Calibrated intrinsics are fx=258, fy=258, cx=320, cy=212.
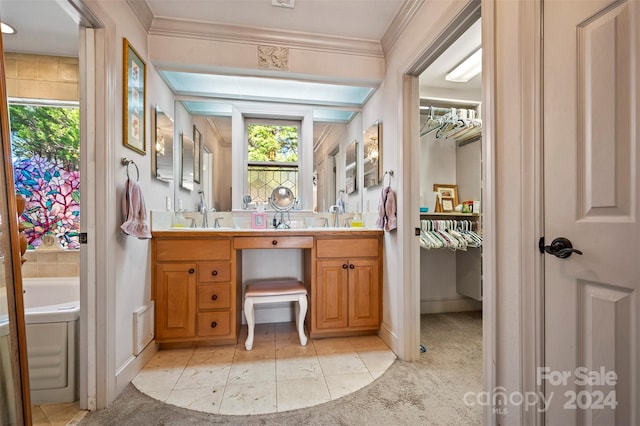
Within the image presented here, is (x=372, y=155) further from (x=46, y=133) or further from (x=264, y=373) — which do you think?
(x=46, y=133)

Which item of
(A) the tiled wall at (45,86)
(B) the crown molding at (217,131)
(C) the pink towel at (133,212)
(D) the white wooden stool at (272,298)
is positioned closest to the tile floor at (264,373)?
(D) the white wooden stool at (272,298)

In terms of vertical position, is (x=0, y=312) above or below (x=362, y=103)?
below

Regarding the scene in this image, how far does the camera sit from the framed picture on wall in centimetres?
251

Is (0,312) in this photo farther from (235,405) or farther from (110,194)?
(235,405)

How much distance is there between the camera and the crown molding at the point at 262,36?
1.92m

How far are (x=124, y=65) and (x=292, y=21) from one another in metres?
1.17

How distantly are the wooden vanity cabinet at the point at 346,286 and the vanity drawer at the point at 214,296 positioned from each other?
2.16ft

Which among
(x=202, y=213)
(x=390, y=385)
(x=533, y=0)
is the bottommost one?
(x=390, y=385)

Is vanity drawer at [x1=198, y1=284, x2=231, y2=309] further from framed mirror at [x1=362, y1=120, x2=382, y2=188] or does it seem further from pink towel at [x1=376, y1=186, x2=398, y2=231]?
framed mirror at [x1=362, y1=120, x2=382, y2=188]

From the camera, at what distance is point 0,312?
0.89 m

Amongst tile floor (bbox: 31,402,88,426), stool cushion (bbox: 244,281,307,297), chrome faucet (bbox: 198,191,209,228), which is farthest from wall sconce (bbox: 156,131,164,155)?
tile floor (bbox: 31,402,88,426)

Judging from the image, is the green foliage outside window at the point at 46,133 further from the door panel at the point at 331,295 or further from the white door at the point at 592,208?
the white door at the point at 592,208

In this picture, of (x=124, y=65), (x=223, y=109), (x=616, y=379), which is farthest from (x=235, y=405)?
(x=223, y=109)

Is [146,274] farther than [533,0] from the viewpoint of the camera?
Yes
